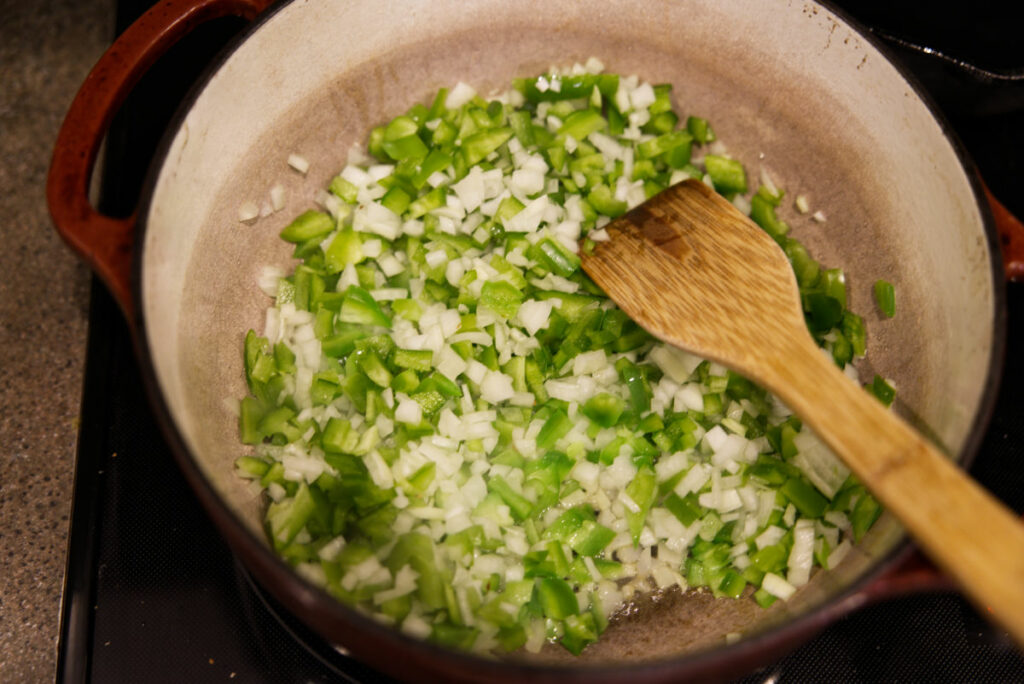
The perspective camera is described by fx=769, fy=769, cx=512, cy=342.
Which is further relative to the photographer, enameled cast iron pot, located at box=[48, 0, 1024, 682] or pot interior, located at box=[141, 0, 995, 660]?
pot interior, located at box=[141, 0, 995, 660]

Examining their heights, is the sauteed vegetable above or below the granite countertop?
above

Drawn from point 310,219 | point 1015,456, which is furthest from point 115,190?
point 1015,456

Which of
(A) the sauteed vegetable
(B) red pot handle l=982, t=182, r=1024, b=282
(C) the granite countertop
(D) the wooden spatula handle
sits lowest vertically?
(C) the granite countertop

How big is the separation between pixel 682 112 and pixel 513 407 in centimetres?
72

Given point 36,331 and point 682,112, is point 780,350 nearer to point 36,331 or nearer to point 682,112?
point 682,112

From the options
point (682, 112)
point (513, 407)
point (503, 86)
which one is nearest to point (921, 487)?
point (513, 407)

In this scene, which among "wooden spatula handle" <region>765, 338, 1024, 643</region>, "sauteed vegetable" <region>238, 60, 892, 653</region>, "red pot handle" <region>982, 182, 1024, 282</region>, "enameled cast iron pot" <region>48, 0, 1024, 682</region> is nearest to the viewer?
"wooden spatula handle" <region>765, 338, 1024, 643</region>

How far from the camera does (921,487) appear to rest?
2.79ft

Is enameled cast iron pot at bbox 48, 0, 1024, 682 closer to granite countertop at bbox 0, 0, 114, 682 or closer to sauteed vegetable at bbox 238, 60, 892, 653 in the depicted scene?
sauteed vegetable at bbox 238, 60, 892, 653

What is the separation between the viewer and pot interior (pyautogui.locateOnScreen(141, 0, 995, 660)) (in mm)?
1088

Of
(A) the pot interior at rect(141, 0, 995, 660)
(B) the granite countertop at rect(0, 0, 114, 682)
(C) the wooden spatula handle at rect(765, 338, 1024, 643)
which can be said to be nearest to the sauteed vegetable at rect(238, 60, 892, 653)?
(A) the pot interior at rect(141, 0, 995, 660)

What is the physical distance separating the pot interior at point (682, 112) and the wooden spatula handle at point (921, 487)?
3.8 inches

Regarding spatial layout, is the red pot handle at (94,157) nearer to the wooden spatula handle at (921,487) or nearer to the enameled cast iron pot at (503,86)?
the enameled cast iron pot at (503,86)

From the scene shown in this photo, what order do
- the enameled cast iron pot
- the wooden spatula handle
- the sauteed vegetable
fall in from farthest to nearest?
the sauteed vegetable
the enameled cast iron pot
the wooden spatula handle
